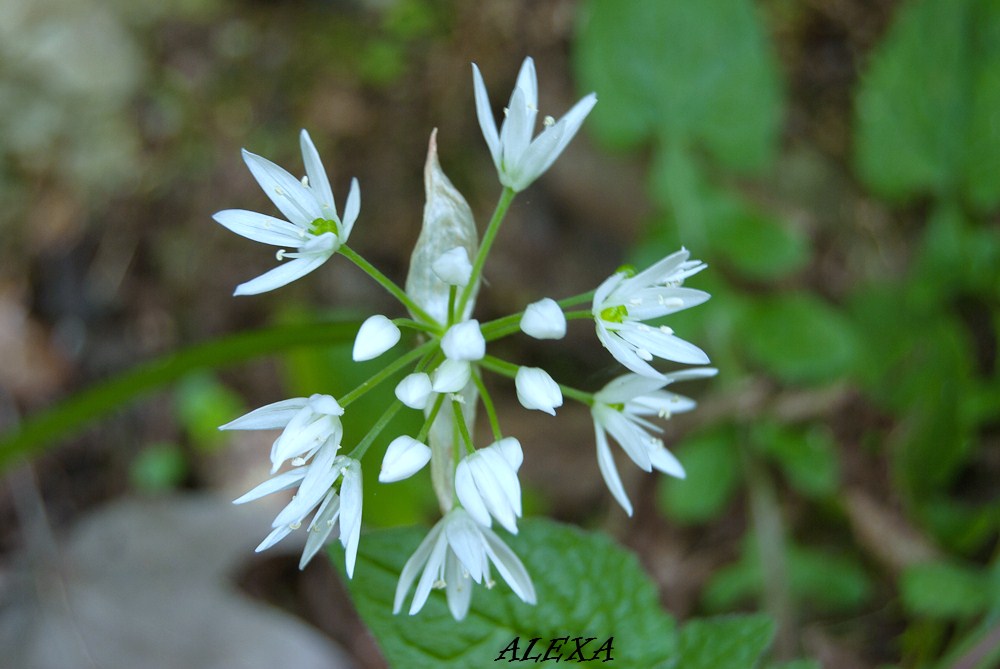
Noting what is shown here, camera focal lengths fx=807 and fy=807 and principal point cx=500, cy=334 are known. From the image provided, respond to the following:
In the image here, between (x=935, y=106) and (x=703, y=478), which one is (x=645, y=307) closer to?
(x=703, y=478)

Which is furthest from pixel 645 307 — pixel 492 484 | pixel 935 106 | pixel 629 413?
pixel 935 106

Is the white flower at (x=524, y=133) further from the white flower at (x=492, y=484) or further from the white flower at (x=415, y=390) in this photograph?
the white flower at (x=492, y=484)

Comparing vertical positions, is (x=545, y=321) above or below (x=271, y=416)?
above

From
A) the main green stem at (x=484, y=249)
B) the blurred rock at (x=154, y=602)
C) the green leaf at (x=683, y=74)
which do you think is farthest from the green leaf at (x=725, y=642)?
the green leaf at (x=683, y=74)

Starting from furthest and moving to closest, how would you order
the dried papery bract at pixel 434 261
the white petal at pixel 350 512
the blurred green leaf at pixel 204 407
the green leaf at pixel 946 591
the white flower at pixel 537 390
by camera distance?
1. the blurred green leaf at pixel 204 407
2. the green leaf at pixel 946 591
3. the dried papery bract at pixel 434 261
4. the white flower at pixel 537 390
5. the white petal at pixel 350 512

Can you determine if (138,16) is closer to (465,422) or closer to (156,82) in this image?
(156,82)

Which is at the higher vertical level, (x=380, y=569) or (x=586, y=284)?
(x=586, y=284)

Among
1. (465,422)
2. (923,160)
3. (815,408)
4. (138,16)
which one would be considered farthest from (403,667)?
(138,16)
